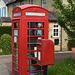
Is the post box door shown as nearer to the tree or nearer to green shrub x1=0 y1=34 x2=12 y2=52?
the tree

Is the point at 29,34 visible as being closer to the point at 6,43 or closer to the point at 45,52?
the point at 45,52

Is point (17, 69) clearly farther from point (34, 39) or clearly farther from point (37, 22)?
point (37, 22)

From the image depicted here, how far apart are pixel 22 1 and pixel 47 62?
56.9 feet

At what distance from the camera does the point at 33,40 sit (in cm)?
729

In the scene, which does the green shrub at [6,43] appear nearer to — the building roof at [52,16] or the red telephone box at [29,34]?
the building roof at [52,16]

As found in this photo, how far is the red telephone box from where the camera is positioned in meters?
7.08

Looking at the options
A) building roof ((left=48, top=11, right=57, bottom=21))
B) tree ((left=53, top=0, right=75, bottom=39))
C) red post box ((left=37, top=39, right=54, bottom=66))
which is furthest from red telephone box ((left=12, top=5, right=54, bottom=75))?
building roof ((left=48, top=11, right=57, bottom=21))

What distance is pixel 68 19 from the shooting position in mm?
10508

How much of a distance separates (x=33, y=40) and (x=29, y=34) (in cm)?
27

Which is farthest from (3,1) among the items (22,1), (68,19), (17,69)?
(17,69)

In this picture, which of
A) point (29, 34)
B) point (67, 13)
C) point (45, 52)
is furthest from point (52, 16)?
point (45, 52)

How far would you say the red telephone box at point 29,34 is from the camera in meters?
7.08

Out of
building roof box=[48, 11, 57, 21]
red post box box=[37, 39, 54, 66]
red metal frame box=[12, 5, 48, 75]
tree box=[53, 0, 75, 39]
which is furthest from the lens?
building roof box=[48, 11, 57, 21]

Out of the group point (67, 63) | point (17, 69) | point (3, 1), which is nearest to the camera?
point (17, 69)
